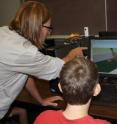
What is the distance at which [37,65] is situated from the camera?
191 centimetres

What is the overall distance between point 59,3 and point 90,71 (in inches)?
77.6

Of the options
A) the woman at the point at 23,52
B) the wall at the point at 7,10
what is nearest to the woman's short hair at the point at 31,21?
the woman at the point at 23,52

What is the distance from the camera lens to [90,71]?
4.30ft

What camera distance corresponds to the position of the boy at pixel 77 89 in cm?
129

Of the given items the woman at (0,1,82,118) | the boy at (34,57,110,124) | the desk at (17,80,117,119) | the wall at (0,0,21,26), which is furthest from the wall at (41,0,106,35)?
the boy at (34,57,110,124)

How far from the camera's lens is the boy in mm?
1288

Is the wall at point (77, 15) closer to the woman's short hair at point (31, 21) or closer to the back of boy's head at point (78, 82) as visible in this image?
the woman's short hair at point (31, 21)

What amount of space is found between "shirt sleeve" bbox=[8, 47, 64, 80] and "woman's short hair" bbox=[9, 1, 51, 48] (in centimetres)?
11

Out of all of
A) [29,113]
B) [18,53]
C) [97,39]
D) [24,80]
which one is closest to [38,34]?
[18,53]

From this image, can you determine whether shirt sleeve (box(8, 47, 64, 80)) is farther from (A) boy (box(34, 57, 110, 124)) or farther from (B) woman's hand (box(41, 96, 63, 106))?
(A) boy (box(34, 57, 110, 124))

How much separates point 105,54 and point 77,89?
1081mm

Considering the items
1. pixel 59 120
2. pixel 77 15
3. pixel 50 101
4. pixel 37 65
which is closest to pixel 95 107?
pixel 50 101

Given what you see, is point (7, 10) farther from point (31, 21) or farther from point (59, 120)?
point (59, 120)

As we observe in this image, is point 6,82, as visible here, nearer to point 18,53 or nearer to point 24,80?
point 24,80
